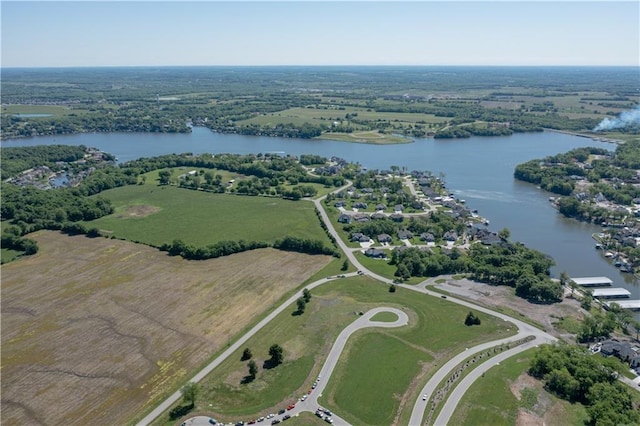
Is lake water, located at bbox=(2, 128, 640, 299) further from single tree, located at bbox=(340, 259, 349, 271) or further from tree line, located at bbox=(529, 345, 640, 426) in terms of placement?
single tree, located at bbox=(340, 259, 349, 271)

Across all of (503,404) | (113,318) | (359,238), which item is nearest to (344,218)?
(359,238)

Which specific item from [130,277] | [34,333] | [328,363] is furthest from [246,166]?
[328,363]

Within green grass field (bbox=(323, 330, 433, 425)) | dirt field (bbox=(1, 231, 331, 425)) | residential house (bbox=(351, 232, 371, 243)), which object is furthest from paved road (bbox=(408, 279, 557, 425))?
dirt field (bbox=(1, 231, 331, 425))

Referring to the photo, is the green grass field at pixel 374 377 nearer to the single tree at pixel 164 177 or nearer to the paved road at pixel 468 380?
the paved road at pixel 468 380

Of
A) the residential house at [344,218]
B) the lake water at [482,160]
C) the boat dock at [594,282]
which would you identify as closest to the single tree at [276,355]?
the residential house at [344,218]

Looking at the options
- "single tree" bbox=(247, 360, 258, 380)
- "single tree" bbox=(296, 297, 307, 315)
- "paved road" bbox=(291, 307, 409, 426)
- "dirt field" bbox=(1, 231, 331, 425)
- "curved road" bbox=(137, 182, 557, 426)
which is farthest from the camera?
"single tree" bbox=(296, 297, 307, 315)

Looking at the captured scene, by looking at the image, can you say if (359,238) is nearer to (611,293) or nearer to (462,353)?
(462,353)
